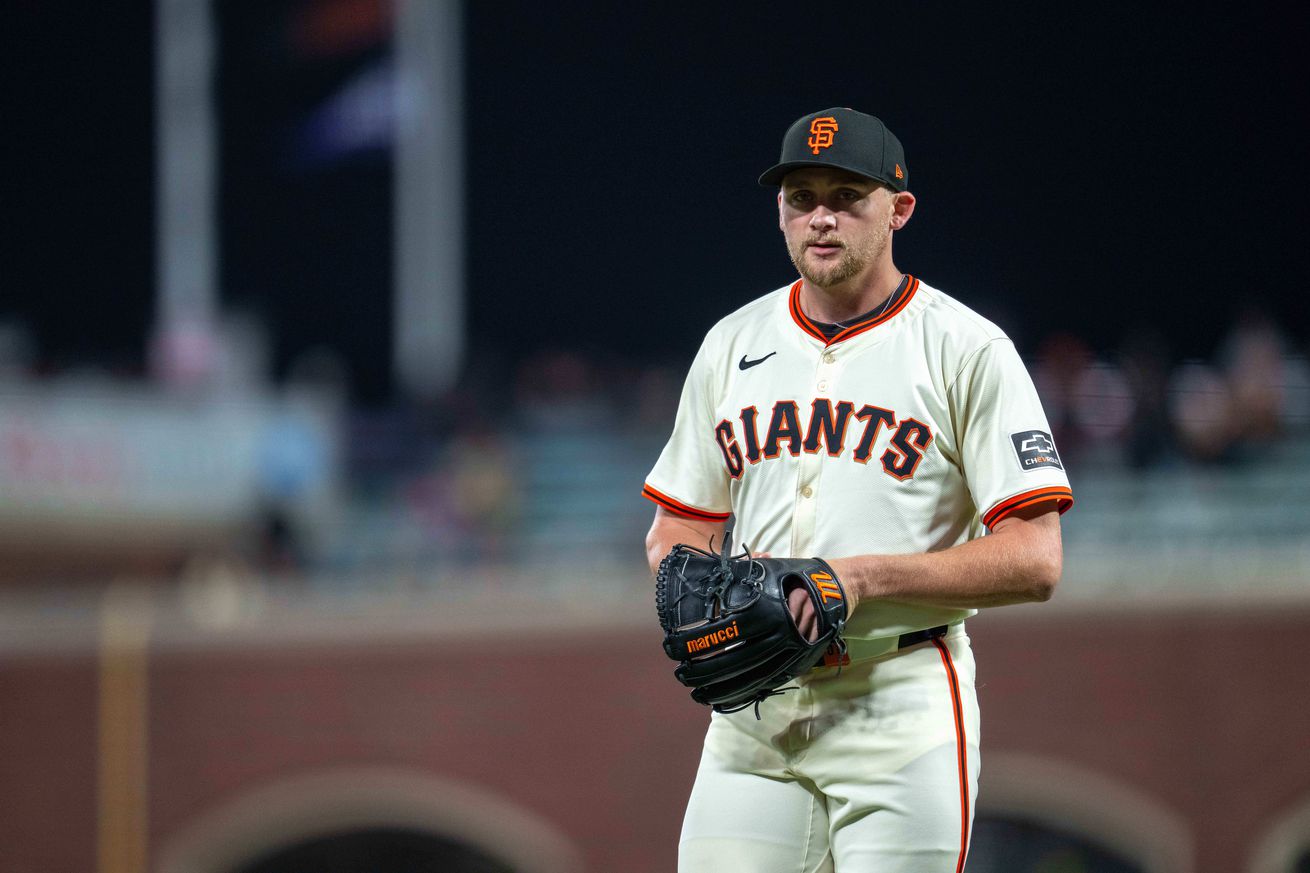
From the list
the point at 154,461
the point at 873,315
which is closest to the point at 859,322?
the point at 873,315

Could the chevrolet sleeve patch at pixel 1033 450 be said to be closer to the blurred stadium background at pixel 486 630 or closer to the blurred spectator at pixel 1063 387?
the blurred spectator at pixel 1063 387

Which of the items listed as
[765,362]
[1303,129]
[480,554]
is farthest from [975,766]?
[1303,129]

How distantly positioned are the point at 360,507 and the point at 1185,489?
526 cm

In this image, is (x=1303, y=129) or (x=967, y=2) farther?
(x=967, y=2)

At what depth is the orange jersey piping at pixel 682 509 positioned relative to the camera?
283cm

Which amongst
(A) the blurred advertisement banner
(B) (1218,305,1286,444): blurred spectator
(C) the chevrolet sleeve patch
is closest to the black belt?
(C) the chevrolet sleeve patch

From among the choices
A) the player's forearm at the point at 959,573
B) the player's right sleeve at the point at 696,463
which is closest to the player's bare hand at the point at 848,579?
the player's forearm at the point at 959,573

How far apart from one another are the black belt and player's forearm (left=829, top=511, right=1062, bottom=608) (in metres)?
0.18

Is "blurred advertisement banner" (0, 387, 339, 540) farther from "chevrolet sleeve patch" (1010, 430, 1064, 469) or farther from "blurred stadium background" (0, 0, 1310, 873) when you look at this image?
"chevrolet sleeve patch" (1010, 430, 1064, 469)

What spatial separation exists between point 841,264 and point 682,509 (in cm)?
58

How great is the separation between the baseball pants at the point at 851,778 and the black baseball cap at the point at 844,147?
817 millimetres

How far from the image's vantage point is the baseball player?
2438mm

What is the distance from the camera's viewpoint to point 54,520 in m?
9.96

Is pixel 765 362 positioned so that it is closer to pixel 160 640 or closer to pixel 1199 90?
pixel 160 640
